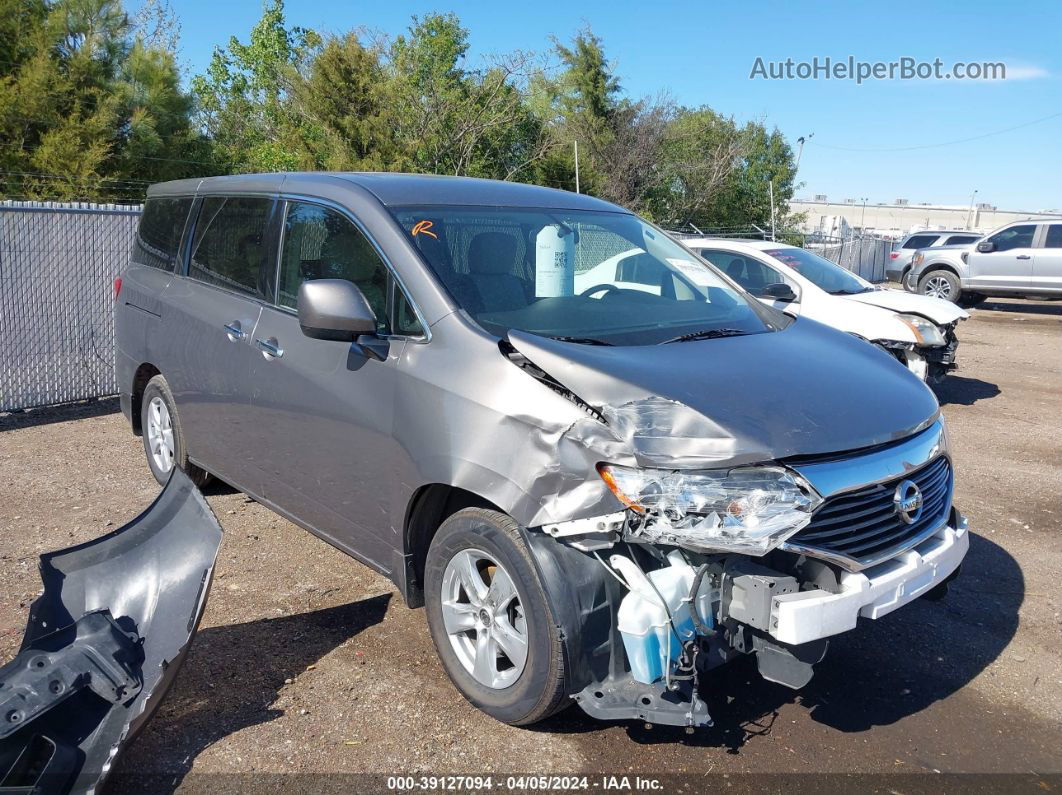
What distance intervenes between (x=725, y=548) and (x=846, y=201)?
78496 millimetres

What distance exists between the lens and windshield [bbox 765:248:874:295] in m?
10.1

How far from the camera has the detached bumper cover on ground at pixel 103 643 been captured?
2.84 meters

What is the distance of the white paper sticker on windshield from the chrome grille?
154cm

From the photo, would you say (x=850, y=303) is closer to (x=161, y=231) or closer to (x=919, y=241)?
(x=161, y=231)

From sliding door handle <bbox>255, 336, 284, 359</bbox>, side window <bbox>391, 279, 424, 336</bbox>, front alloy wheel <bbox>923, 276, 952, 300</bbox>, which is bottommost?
front alloy wheel <bbox>923, 276, 952, 300</bbox>

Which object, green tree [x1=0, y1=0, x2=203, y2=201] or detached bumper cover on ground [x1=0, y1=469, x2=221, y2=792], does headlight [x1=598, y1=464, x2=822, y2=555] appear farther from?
green tree [x1=0, y1=0, x2=203, y2=201]

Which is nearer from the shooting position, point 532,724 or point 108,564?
point 532,724

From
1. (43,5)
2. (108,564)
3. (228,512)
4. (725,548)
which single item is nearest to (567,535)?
(725,548)

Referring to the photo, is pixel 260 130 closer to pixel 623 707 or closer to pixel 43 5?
pixel 43 5

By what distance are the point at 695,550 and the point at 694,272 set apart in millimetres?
2158

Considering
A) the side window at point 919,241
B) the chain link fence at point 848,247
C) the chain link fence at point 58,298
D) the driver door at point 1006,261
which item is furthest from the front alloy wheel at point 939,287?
the chain link fence at point 58,298

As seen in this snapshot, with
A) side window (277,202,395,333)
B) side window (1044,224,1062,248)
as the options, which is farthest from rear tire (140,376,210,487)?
side window (1044,224,1062,248)

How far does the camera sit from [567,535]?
2.92 meters

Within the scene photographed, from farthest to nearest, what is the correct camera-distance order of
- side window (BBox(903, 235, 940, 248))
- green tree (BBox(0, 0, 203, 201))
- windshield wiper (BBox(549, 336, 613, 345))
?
side window (BBox(903, 235, 940, 248)), green tree (BBox(0, 0, 203, 201)), windshield wiper (BBox(549, 336, 613, 345))
